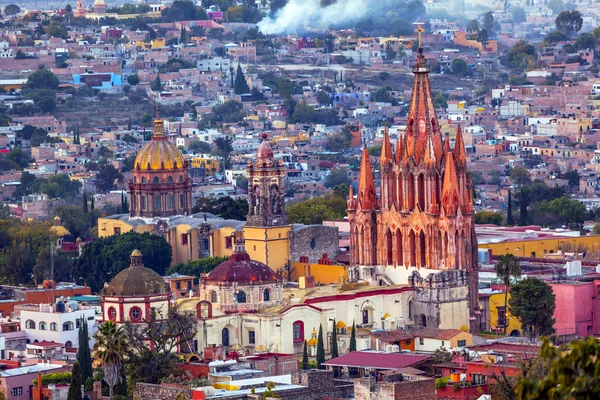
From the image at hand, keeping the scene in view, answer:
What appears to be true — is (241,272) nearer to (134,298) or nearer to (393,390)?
(134,298)

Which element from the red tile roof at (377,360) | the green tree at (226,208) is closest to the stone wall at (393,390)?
the red tile roof at (377,360)

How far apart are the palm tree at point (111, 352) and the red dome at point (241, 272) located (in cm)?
1407

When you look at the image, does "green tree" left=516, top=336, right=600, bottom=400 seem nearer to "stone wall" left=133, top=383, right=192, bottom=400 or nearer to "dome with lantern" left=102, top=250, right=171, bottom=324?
"stone wall" left=133, top=383, right=192, bottom=400

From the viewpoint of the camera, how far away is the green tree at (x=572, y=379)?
3378cm

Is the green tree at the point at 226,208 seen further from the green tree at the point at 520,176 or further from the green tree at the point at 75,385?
the green tree at the point at 520,176

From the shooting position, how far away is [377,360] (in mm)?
65875

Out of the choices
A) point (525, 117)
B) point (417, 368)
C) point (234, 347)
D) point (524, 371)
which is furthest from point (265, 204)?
point (525, 117)

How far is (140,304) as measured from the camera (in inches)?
2884

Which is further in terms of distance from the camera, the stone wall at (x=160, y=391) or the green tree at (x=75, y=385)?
the green tree at (x=75, y=385)

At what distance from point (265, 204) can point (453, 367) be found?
26945mm

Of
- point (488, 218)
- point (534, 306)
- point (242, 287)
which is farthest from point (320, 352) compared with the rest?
point (488, 218)

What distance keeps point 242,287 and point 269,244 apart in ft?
48.2

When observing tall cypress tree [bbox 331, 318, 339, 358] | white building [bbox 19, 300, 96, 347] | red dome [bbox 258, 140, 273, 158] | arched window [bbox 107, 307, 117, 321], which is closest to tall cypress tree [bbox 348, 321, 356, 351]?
tall cypress tree [bbox 331, 318, 339, 358]

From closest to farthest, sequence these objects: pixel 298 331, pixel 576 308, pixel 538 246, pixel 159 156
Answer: pixel 298 331
pixel 576 308
pixel 538 246
pixel 159 156
